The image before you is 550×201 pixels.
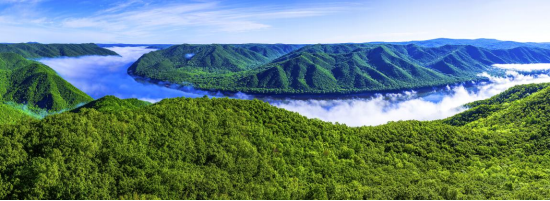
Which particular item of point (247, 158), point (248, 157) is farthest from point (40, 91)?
point (247, 158)

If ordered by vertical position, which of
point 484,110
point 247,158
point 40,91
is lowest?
point 40,91

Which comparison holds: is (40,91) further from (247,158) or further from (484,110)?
(484,110)

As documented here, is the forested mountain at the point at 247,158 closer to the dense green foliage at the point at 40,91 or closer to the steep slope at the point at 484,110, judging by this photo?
the steep slope at the point at 484,110

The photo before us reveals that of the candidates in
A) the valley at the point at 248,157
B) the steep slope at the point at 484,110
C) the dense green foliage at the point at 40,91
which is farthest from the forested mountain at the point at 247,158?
the dense green foliage at the point at 40,91

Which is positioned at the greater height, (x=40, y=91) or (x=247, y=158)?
(x=247, y=158)

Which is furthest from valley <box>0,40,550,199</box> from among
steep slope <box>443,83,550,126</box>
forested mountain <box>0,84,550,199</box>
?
steep slope <box>443,83,550,126</box>

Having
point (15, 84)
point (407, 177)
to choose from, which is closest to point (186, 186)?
point (407, 177)

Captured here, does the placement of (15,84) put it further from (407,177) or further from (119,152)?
(407,177)
